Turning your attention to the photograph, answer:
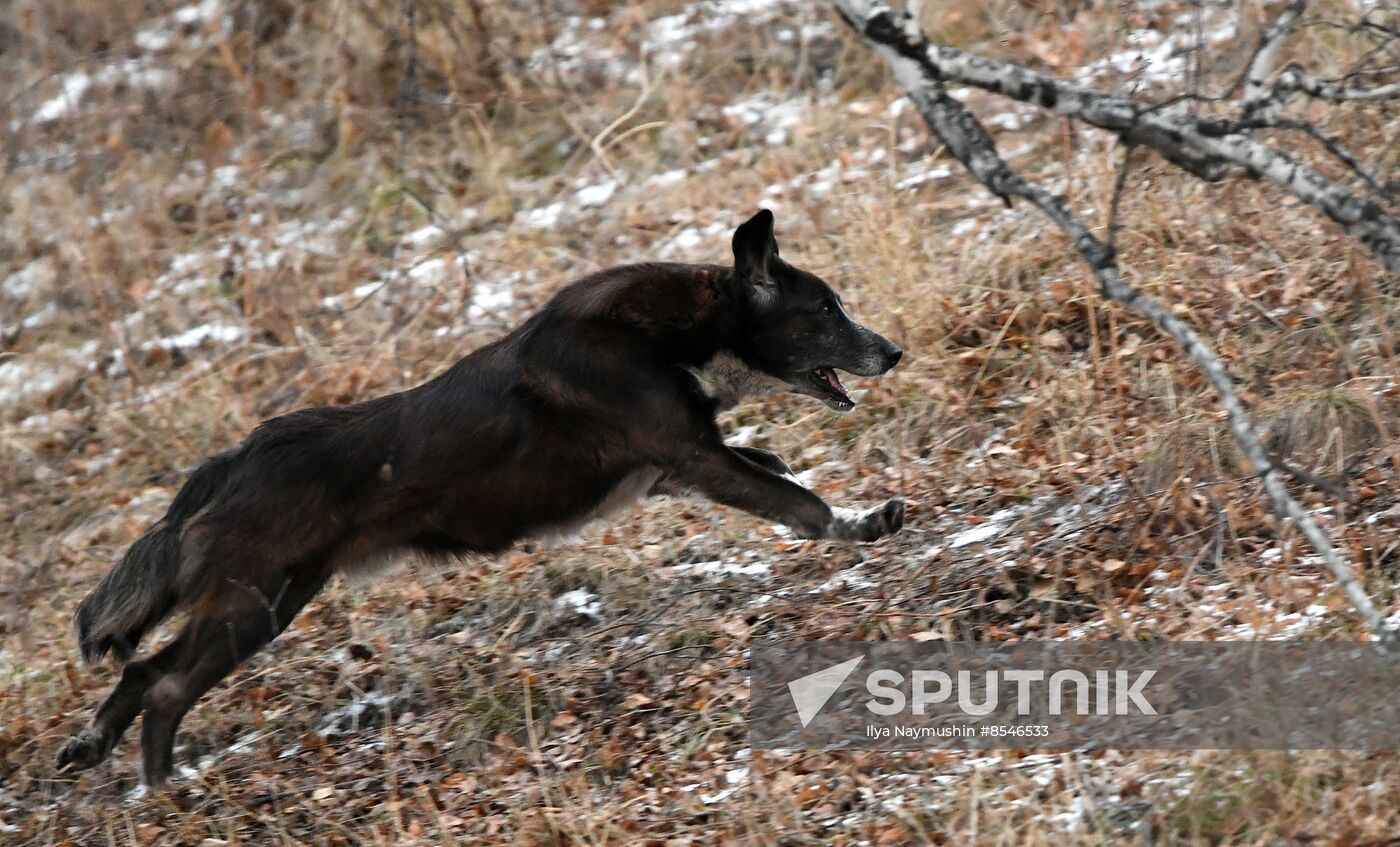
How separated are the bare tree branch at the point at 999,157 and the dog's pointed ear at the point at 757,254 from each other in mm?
1091

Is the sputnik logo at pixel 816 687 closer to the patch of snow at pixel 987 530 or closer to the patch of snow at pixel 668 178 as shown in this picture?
the patch of snow at pixel 987 530

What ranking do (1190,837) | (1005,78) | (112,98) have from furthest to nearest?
(112,98) < (1005,78) < (1190,837)

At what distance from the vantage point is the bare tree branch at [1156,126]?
457 cm

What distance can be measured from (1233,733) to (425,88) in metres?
9.89

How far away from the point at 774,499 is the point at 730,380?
59 cm

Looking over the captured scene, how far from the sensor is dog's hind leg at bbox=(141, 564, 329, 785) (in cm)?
596

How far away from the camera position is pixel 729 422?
8469 millimetres

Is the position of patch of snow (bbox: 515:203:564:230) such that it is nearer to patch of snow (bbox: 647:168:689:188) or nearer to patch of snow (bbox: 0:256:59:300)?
patch of snow (bbox: 647:168:689:188)

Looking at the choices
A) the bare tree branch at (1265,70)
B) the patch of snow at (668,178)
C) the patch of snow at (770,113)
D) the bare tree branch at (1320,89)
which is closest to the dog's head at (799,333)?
the bare tree branch at (1265,70)

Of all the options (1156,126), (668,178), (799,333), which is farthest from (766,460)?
(668,178)

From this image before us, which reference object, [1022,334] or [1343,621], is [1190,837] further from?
[1022,334]

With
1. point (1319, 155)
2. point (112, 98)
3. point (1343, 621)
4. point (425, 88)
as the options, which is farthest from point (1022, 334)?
point (112, 98)

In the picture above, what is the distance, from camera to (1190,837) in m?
4.36

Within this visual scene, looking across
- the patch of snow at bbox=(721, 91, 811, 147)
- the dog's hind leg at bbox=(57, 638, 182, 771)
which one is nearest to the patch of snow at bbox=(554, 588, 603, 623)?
the dog's hind leg at bbox=(57, 638, 182, 771)
